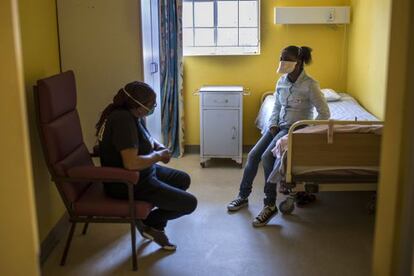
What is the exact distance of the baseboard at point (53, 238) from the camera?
300cm

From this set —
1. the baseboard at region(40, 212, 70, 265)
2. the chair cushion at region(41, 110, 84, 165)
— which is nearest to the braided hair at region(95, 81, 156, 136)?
the chair cushion at region(41, 110, 84, 165)

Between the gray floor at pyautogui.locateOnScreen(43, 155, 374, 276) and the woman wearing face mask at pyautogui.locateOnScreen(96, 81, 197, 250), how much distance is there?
0.24 m

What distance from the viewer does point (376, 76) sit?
4395mm

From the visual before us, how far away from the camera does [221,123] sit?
4891 millimetres

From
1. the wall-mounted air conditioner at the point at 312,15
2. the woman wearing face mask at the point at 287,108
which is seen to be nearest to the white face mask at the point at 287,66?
the woman wearing face mask at the point at 287,108

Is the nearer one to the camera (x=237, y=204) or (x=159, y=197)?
(x=159, y=197)

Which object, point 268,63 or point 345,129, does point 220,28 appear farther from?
point 345,129

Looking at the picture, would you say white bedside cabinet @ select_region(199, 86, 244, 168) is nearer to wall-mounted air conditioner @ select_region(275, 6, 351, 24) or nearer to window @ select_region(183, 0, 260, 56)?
window @ select_region(183, 0, 260, 56)

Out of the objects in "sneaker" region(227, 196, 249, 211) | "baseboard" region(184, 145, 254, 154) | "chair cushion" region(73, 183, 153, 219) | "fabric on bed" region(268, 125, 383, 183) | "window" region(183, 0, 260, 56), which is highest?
"window" region(183, 0, 260, 56)

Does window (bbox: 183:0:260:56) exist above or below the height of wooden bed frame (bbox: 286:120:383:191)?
above

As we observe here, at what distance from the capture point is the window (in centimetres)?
520

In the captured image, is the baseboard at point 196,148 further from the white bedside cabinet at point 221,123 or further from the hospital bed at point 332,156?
the hospital bed at point 332,156

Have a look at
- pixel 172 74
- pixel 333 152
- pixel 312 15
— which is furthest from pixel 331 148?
pixel 172 74

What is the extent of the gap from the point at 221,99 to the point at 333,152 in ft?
6.20
